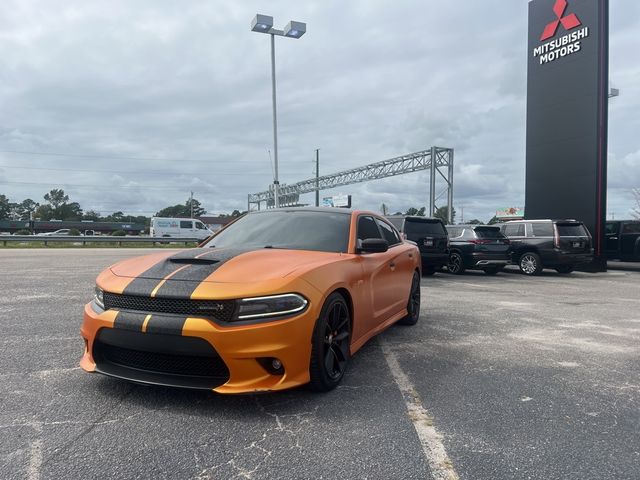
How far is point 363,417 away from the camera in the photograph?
3.26 meters

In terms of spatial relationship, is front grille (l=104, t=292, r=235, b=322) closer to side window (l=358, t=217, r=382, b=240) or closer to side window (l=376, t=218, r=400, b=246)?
side window (l=358, t=217, r=382, b=240)

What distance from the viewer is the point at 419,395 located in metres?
3.71

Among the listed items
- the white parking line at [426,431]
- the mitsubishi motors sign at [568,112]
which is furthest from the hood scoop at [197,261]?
the mitsubishi motors sign at [568,112]

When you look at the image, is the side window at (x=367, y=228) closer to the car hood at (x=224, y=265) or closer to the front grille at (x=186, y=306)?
the car hood at (x=224, y=265)

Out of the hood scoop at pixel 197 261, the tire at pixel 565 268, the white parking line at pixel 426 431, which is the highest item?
the hood scoop at pixel 197 261

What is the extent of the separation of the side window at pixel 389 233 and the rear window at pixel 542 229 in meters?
10.1

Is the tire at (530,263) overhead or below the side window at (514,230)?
below

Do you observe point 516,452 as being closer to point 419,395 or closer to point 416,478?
point 416,478

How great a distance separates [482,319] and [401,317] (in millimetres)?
1643

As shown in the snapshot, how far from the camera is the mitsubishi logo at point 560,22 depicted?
55.6 feet

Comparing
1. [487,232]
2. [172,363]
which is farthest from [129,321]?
[487,232]

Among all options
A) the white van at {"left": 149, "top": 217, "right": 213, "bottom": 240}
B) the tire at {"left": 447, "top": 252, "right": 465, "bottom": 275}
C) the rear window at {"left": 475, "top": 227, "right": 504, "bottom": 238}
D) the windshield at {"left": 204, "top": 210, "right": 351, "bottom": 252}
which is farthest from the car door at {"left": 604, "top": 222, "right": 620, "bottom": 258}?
the white van at {"left": 149, "top": 217, "right": 213, "bottom": 240}

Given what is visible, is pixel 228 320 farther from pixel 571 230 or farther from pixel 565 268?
pixel 565 268

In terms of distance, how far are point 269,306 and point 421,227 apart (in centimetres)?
985
